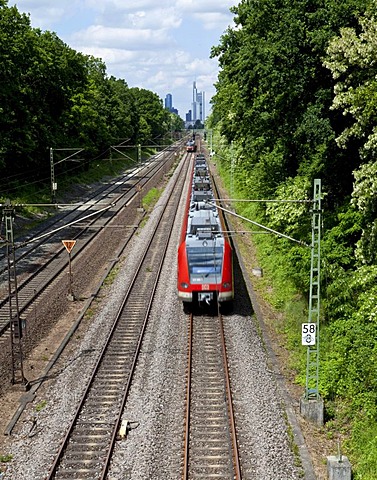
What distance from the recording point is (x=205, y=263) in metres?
23.9

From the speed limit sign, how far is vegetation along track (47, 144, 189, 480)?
5.49 m

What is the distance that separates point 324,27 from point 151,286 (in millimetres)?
13802

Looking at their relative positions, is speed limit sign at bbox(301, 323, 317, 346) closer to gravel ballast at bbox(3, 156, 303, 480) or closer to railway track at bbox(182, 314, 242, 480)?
gravel ballast at bbox(3, 156, 303, 480)

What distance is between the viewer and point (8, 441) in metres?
15.6

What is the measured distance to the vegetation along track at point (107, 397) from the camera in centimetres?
1443

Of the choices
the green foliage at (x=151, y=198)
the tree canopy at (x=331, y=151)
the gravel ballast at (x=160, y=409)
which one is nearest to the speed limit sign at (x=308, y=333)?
the tree canopy at (x=331, y=151)

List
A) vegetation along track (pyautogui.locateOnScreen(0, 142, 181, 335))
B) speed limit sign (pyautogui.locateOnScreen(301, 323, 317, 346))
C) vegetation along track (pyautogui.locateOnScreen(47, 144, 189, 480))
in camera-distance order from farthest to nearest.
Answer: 1. vegetation along track (pyautogui.locateOnScreen(0, 142, 181, 335))
2. speed limit sign (pyautogui.locateOnScreen(301, 323, 317, 346))
3. vegetation along track (pyautogui.locateOnScreen(47, 144, 189, 480))

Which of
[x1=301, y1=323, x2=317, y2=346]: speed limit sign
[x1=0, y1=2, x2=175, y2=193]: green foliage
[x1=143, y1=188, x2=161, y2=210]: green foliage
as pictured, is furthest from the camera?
[x1=143, y1=188, x2=161, y2=210]: green foliage

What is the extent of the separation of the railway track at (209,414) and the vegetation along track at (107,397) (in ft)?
6.34

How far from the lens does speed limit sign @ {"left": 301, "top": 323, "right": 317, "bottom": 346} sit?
16.6m

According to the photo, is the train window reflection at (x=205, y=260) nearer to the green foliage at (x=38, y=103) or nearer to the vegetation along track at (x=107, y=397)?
the vegetation along track at (x=107, y=397)

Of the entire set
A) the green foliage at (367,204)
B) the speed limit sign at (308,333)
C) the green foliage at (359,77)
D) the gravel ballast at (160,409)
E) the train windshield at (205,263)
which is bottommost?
the gravel ballast at (160,409)

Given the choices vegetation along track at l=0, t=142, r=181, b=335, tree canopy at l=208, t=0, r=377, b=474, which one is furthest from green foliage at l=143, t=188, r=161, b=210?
tree canopy at l=208, t=0, r=377, b=474

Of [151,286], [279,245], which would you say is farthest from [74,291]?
[279,245]
